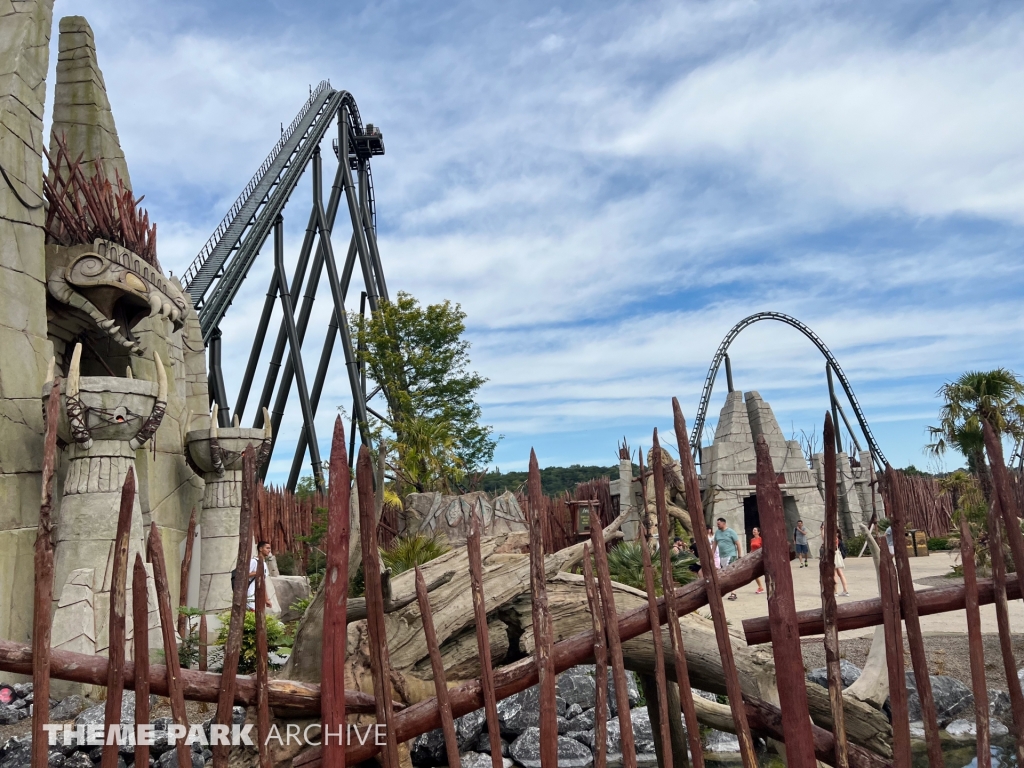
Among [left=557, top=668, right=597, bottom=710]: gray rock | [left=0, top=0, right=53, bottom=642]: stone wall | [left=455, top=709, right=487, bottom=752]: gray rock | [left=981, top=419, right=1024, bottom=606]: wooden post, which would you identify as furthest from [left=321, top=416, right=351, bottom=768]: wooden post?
[left=0, top=0, right=53, bottom=642]: stone wall

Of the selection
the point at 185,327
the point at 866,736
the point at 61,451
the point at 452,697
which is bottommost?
the point at 866,736

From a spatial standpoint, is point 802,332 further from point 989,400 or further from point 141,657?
point 141,657

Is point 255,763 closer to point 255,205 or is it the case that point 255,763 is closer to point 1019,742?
point 1019,742

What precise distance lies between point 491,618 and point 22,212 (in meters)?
5.79

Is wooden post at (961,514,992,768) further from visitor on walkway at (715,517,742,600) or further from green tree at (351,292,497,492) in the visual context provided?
green tree at (351,292,497,492)

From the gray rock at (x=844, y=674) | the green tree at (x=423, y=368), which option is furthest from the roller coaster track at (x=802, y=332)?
the gray rock at (x=844, y=674)

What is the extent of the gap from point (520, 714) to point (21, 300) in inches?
211

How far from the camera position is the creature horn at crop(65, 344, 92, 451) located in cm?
590

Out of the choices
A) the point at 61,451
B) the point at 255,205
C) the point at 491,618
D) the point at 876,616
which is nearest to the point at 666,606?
the point at 876,616

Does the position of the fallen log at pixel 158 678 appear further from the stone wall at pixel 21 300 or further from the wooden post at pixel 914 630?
the stone wall at pixel 21 300

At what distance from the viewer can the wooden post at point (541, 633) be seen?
2092 mm

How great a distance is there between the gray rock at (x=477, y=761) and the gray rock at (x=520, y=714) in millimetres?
245

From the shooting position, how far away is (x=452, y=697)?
7.38 ft

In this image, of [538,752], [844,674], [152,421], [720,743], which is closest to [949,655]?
[844,674]
